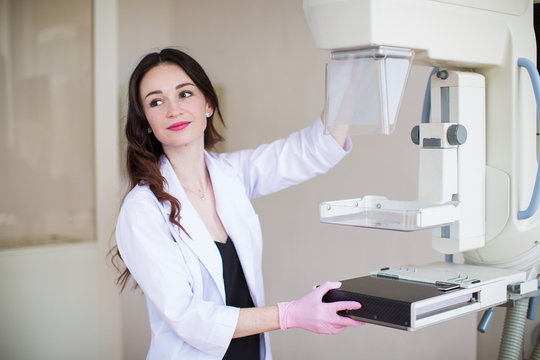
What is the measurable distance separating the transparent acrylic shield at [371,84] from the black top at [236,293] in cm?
60

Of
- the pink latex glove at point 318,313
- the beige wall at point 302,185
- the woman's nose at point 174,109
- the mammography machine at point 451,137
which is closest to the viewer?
the mammography machine at point 451,137

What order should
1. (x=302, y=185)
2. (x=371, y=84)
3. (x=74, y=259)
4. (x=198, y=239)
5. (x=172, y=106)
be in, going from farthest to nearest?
(x=302, y=185), (x=74, y=259), (x=172, y=106), (x=198, y=239), (x=371, y=84)

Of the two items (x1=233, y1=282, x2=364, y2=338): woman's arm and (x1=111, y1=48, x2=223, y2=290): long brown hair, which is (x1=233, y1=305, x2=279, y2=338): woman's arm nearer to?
(x1=233, y1=282, x2=364, y2=338): woman's arm

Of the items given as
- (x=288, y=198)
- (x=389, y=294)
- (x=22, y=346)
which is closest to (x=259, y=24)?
(x=288, y=198)

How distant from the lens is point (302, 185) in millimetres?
2877

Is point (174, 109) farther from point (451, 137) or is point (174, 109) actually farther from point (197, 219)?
point (451, 137)

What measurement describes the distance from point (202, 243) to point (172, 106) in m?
0.41

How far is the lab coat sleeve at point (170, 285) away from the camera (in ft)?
4.76

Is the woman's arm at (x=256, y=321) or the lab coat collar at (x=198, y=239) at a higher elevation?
the lab coat collar at (x=198, y=239)

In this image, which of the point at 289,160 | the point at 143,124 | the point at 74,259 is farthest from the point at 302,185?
the point at 143,124

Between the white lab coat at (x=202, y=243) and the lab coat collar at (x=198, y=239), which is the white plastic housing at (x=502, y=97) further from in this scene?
the lab coat collar at (x=198, y=239)

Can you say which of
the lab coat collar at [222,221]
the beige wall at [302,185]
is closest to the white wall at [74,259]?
the beige wall at [302,185]

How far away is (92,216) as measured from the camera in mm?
2629

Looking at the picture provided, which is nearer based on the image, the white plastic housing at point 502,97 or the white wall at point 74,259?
the white plastic housing at point 502,97
